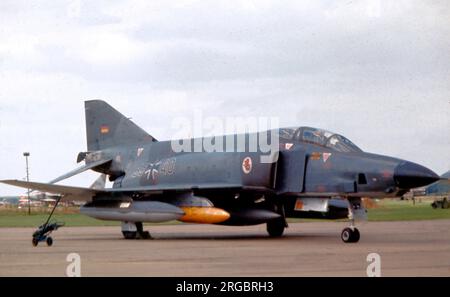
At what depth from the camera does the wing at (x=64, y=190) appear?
17.4 m

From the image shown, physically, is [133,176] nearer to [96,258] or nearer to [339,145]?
[339,145]

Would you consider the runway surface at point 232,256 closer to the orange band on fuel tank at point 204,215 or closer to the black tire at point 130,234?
the orange band on fuel tank at point 204,215

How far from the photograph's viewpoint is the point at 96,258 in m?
12.8

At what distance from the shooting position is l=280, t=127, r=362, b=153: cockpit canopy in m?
16.4

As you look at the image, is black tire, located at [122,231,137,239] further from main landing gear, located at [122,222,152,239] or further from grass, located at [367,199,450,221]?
grass, located at [367,199,450,221]

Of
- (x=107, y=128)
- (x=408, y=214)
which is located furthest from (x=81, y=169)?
(x=408, y=214)

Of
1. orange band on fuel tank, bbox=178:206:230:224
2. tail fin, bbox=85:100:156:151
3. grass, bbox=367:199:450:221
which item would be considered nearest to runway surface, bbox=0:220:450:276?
orange band on fuel tank, bbox=178:206:230:224

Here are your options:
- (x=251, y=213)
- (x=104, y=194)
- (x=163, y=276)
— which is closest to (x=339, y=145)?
(x=251, y=213)

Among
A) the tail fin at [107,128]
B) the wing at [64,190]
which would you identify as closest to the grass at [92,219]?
the tail fin at [107,128]

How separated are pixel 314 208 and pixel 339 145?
4.81ft

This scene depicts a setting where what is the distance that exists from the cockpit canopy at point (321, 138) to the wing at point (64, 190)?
4.87 meters

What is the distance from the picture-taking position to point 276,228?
19.0 meters

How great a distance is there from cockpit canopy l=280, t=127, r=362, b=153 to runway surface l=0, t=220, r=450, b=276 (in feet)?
6.50

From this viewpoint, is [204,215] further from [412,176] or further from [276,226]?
[412,176]
